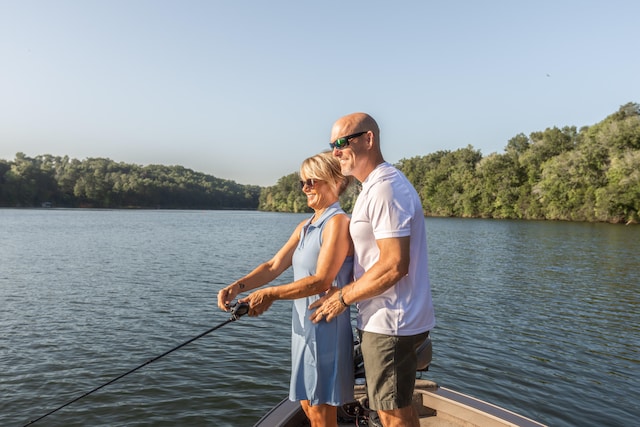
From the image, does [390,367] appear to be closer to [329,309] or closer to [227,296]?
[329,309]

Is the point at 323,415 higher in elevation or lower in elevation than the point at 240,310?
lower

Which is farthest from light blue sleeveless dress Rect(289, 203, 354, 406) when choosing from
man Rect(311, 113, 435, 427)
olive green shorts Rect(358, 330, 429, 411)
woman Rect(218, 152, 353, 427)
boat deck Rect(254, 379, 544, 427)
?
boat deck Rect(254, 379, 544, 427)

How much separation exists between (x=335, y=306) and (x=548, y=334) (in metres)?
10.7

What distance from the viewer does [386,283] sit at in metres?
2.28

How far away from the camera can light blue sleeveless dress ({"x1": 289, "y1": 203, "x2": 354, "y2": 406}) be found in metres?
2.65

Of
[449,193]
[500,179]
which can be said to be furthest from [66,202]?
[500,179]

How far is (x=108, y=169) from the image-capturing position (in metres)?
146

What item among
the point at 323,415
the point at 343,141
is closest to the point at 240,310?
the point at 323,415

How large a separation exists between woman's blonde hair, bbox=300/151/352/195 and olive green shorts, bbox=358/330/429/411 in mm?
906

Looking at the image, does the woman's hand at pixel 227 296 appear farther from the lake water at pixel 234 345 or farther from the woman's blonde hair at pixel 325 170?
the lake water at pixel 234 345

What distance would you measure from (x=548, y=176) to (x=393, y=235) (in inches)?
2872

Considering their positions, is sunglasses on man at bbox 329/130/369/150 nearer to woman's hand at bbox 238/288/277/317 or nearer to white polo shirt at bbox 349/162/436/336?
white polo shirt at bbox 349/162/436/336

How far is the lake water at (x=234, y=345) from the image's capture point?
7418mm

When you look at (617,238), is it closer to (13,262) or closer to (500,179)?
(13,262)
